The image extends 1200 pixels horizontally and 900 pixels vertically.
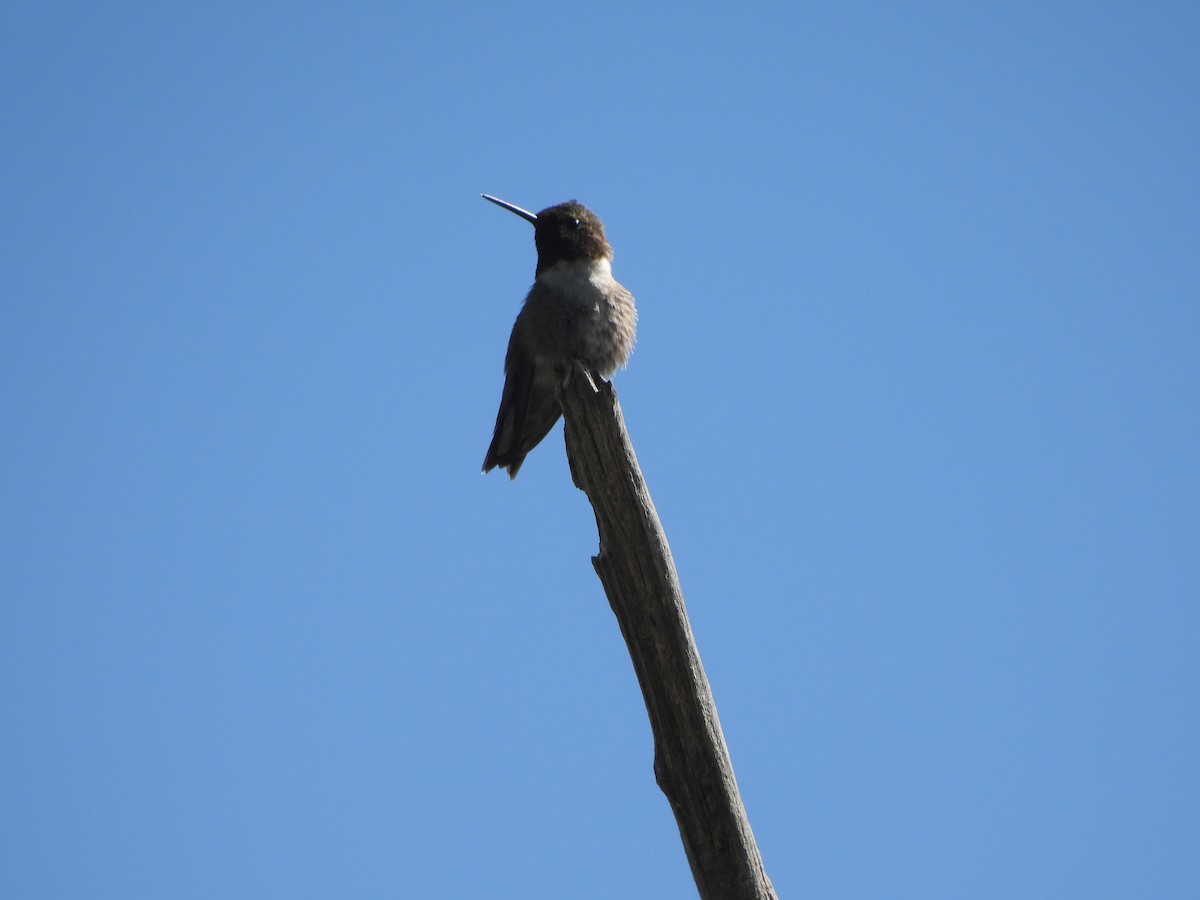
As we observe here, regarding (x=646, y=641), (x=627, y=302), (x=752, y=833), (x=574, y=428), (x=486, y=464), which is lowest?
(x=752, y=833)

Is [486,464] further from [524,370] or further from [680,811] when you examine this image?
[680,811]

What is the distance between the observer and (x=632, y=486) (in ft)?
10.8

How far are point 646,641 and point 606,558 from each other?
281mm

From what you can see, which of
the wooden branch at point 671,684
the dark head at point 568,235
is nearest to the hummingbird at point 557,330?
the dark head at point 568,235

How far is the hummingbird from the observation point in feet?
18.8

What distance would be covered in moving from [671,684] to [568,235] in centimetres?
373

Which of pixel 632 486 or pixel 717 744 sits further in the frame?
pixel 632 486

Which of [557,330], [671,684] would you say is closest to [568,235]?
[557,330]

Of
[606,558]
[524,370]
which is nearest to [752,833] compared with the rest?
[606,558]

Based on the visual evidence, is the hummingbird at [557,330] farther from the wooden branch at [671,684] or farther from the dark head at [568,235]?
the wooden branch at [671,684]

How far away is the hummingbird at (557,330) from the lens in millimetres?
5730

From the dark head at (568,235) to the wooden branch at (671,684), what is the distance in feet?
10.1

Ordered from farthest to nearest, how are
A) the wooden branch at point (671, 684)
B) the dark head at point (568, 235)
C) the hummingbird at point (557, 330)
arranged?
1. the dark head at point (568, 235)
2. the hummingbird at point (557, 330)
3. the wooden branch at point (671, 684)

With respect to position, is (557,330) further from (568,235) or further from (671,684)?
(671,684)
